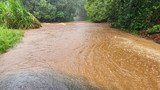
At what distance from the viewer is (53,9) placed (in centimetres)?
2841

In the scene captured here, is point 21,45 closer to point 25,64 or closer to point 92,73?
point 25,64

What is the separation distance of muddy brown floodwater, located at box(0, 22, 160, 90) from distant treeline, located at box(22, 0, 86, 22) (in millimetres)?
15807

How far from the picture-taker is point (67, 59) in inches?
352

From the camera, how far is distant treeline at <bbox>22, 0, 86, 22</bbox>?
27.2 metres

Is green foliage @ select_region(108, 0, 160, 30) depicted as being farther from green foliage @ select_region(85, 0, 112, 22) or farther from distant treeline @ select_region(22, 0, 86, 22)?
distant treeline @ select_region(22, 0, 86, 22)

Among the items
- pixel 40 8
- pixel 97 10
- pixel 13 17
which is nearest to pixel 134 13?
pixel 13 17

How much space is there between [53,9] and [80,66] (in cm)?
2076

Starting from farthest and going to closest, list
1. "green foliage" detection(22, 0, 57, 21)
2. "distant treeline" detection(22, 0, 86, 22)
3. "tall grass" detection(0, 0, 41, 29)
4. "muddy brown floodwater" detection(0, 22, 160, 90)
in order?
"distant treeline" detection(22, 0, 86, 22) < "green foliage" detection(22, 0, 57, 21) < "tall grass" detection(0, 0, 41, 29) < "muddy brown floodwater" detection(0, 22, 160, 90)

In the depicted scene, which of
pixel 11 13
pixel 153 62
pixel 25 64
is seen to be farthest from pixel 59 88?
pixel 11 13

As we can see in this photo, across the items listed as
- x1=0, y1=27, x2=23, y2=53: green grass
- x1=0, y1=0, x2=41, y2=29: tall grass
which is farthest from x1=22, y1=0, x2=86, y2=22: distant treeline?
x1=0, y1=27, x2=23, y2=53: green grass

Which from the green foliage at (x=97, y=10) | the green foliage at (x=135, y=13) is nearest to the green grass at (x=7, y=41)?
the green foliage at (x=135, y=13)

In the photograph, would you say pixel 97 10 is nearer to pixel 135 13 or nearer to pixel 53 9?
pixel 53 9

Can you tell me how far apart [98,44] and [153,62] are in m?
3.31

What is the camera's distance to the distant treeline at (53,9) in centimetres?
2723
